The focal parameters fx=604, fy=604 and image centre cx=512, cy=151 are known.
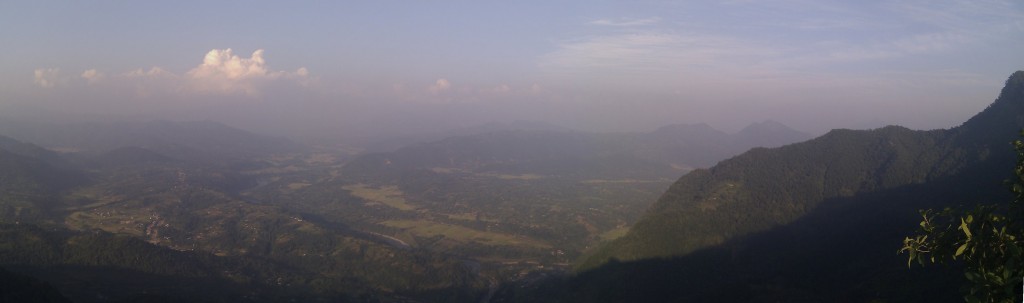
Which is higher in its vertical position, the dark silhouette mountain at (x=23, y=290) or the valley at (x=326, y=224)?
the dark silhouette mountain at (x=23, y=290)

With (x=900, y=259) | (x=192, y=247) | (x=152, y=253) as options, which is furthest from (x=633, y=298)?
(x=192, y=247)

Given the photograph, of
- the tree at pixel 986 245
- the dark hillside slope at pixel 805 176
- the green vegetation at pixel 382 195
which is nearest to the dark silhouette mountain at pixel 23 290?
the dark hillside slope at pixel 805 176

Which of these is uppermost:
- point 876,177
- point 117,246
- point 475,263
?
point 876,177

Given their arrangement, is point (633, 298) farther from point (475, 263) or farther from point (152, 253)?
point (152, 253)

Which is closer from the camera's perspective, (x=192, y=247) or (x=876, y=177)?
(x=876, y=177)

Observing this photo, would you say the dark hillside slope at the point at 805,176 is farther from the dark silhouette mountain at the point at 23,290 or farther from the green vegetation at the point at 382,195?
the green vegetation at the point at 382,195

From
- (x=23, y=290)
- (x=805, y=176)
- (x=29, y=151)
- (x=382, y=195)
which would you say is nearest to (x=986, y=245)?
(x=23, y=290)

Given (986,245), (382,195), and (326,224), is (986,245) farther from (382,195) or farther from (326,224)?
(382,195)
